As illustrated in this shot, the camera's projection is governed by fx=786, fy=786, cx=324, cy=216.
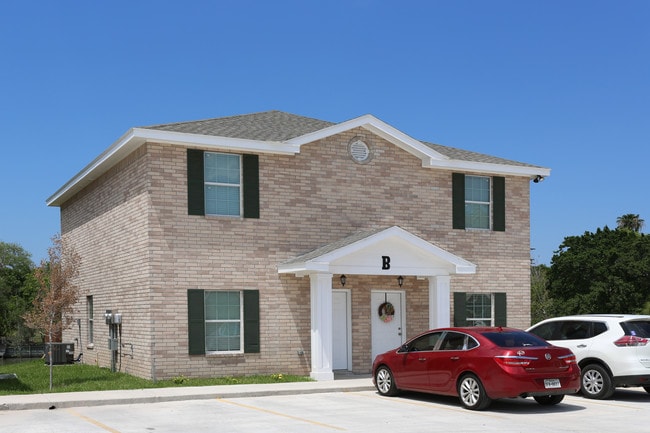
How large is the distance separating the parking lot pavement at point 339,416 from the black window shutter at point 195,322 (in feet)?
9.20

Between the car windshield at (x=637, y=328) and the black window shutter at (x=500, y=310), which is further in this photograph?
the black window shutter at (x=500, y=310)

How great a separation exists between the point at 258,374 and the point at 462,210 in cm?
750

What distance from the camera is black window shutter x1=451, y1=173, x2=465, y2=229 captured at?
22031 millimetres

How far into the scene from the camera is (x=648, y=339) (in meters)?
14.6

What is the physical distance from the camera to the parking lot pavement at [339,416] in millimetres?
11562

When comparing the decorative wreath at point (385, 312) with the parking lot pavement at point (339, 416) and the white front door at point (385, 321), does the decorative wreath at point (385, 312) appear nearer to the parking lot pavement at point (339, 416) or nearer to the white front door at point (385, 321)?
the white front door at point (385, 321)

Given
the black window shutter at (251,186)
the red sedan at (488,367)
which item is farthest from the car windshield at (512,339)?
the black window shutter at (251,186)

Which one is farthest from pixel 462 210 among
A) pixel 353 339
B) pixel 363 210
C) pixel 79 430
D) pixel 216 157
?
pixel 79 430

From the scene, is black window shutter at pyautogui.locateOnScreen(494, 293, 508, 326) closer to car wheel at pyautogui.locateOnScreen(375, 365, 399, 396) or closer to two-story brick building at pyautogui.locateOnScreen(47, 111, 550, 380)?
two-story brick building at pyautogui.locateOnScreen(47, 111, 550, 380)

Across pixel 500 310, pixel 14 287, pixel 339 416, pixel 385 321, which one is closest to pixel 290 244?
pixel 385 321

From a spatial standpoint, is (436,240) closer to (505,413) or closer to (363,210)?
(363,210)

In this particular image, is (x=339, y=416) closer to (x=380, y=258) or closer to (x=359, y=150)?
(x=380, y=258)

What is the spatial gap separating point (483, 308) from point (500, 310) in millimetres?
494

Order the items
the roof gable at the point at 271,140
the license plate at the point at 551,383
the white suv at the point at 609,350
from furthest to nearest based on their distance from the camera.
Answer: the roof gable at the point at 271,140 < the white suv at the point at 609,350 < the license plate at the point at 551,383
